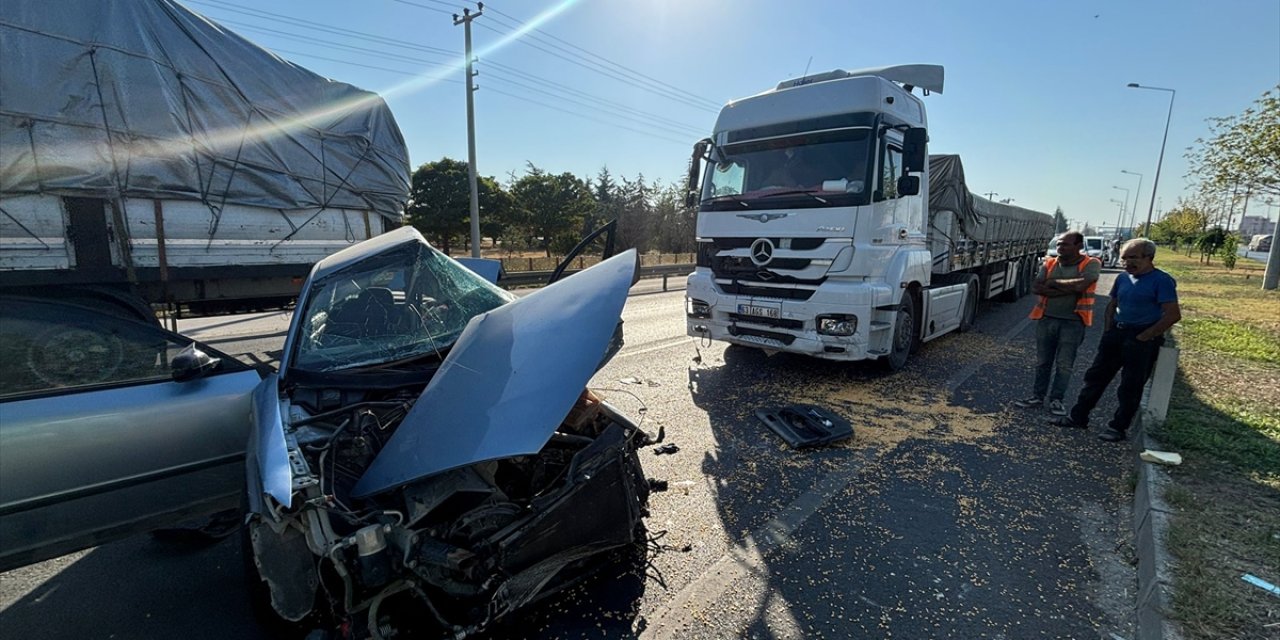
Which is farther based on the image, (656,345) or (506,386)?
(656,345)

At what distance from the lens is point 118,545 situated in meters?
2.99

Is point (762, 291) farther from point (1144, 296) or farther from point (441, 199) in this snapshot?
point (441, 199)

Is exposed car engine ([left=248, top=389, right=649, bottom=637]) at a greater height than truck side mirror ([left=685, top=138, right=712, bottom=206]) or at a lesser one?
lesser

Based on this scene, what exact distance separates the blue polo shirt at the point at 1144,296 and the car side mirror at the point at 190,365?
6.55 m

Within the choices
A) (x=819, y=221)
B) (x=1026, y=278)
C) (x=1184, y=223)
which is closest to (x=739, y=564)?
(x=819, y=221)

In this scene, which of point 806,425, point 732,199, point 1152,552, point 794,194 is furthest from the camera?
point 732,199

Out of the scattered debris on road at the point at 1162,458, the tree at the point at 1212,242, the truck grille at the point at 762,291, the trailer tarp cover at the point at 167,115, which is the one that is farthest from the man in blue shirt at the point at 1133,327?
the tree at the point at 1212,242

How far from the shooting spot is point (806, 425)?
454 cm

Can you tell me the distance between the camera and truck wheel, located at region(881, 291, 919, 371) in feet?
20.6

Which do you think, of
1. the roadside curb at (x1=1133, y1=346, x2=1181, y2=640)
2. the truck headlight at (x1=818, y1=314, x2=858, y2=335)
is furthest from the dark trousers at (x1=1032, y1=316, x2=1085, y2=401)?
the truck headlight at (x1=818, y1=314, x2=858, y2=335)

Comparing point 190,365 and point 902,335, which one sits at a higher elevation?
point 190,365

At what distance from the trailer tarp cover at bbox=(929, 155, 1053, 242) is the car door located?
8.31m

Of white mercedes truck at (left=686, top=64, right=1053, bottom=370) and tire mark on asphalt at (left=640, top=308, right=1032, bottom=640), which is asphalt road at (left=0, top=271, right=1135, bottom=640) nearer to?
tire mark on asphalt at (left=640, top=308, right=1032, bottom=640)

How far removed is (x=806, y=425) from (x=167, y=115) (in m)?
7.62
